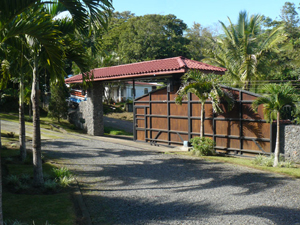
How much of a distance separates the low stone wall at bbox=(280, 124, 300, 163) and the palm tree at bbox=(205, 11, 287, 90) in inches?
276

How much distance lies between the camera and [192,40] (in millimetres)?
46062

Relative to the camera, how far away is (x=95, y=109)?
63.1 feet

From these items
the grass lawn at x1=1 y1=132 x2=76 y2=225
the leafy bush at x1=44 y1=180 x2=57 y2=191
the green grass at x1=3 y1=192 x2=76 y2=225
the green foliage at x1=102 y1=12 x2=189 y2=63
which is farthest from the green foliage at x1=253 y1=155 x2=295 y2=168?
the green foliage at x1=102 y1=12 x2=189 y2=63

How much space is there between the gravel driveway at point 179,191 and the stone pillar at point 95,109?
7.63 metres

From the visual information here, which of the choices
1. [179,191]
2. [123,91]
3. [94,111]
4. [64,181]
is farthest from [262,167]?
[123,91]

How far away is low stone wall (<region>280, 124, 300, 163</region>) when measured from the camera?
10297 mm

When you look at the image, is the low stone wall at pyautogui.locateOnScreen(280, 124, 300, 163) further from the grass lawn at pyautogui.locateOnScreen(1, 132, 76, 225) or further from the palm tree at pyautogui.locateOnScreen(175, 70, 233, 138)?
the grass lawn at pyautogui.locateOnScreen(1, 132, 76, 225)

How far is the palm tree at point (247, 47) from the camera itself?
56.7ft

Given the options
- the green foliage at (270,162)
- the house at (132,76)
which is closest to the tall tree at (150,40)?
the house at (132,76)

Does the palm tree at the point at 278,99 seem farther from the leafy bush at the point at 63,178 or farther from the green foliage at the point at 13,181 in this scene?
the green foliage at the point at 13,181

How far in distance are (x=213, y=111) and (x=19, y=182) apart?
27.8 ft

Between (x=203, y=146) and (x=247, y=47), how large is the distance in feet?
29.4

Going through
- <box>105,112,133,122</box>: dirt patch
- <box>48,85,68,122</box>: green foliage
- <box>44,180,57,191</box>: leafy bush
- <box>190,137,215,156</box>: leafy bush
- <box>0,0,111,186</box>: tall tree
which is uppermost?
<box>0,0,111,186</box>: tall tree

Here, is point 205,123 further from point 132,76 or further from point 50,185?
point 50,185
